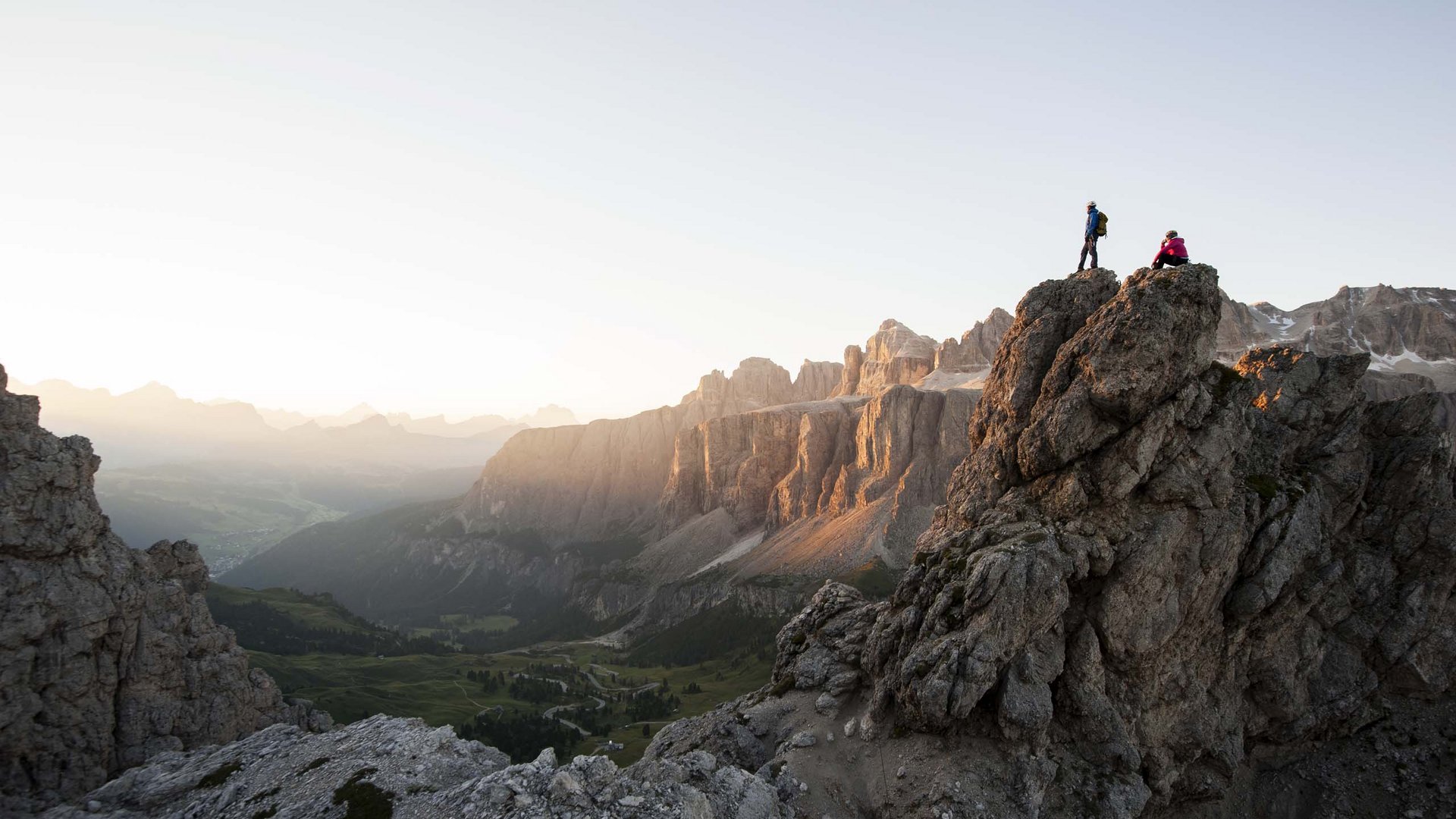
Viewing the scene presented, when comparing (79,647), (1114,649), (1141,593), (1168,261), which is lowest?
(1114,649)

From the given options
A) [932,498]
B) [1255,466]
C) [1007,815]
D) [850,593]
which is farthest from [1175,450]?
[932,498]

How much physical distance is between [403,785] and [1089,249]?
6512 centimetres

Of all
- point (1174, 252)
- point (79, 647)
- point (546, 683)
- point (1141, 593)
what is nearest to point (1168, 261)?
point (1174, 252)

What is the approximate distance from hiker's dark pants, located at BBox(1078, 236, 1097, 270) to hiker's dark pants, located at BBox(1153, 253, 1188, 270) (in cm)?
585

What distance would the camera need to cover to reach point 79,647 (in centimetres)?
4666

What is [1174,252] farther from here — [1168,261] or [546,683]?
[546,683]

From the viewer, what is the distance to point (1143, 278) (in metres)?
49.0

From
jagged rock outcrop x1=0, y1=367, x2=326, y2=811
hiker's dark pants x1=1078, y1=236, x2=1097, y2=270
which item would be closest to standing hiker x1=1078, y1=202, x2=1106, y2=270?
hiker's dark pants x1=1078, y1=236, x2=1097, y2=270

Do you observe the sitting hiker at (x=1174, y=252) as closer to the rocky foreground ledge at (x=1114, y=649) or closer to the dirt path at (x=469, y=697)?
the rocky foreground ledge at (x=1114, y=649)

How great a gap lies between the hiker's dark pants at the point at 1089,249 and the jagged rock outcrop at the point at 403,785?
164 ft

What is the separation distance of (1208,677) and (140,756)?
82878 mm

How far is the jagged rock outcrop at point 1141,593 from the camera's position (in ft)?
147

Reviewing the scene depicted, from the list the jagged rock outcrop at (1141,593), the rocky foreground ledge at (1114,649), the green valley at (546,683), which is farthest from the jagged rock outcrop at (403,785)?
the green valley at (546,683)

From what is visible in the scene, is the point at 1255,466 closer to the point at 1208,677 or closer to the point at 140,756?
the point at 1208,677
